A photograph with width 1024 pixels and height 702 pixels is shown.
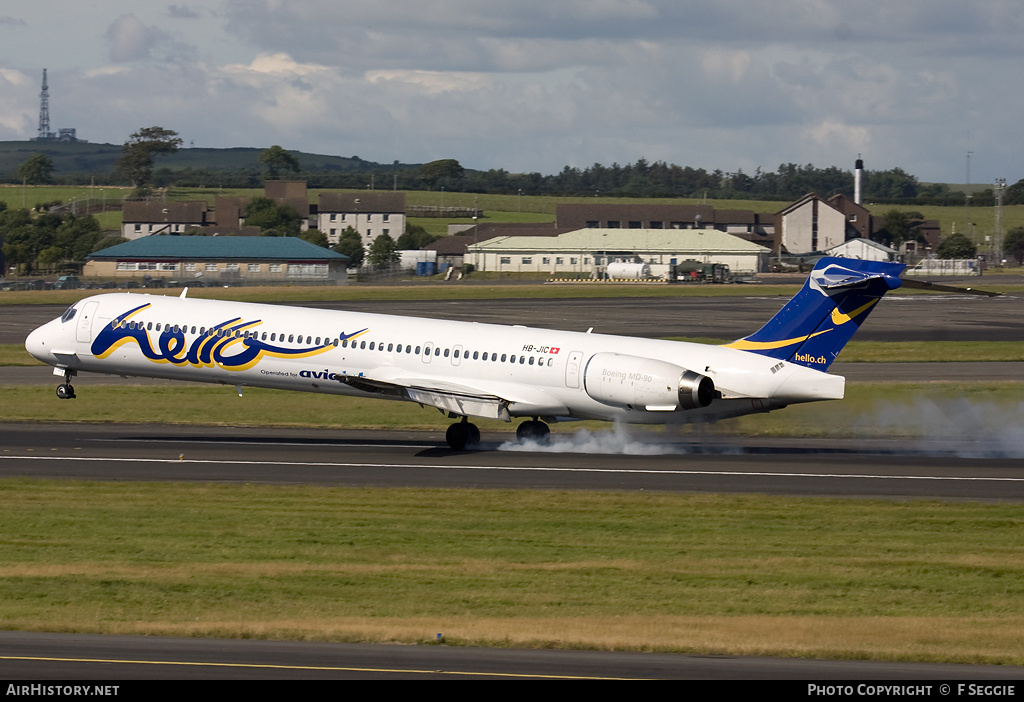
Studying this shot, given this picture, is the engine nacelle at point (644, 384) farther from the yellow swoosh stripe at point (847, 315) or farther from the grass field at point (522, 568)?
the grass field at point (522, 568)

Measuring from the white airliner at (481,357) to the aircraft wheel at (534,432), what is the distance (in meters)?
0.04

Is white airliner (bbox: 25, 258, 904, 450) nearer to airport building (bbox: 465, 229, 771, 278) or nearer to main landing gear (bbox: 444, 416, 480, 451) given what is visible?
main landing gear (bbox: 444, 416, 480, 451)

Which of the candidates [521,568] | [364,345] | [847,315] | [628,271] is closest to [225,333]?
[364,345]

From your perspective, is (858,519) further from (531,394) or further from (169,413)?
(169,413)

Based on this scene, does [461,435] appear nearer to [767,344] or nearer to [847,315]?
[767,344]

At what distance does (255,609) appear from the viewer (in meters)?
17.9

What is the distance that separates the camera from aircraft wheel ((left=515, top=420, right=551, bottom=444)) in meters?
34.6

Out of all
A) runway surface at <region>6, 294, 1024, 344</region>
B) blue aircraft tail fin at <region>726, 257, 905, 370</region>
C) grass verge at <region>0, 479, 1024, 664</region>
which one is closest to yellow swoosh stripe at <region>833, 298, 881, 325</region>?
blue aircraft tail fin at <region>726, 257, 905, 370</region>

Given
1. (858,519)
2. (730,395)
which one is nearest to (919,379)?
(730,395)

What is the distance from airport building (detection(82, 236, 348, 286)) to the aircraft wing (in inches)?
3896

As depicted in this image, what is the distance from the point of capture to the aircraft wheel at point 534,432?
1361 inches

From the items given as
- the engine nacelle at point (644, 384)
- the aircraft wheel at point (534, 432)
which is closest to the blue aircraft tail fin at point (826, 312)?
the engine nacelle at point (644, 384)

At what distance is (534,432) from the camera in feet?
114

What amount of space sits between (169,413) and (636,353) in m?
17.9
